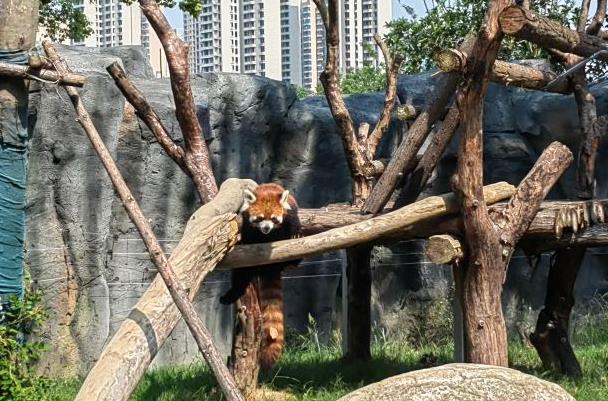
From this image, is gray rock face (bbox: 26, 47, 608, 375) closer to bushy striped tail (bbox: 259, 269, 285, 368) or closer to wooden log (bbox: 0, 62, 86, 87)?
bushy striped tail (bbox: 259, 269, 285, 368)

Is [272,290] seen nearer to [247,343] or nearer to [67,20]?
[247,343]

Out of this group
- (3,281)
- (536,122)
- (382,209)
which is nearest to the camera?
(3,281)

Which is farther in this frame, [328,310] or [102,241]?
[328,310]

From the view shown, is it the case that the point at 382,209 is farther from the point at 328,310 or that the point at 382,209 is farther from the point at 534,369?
the point at 328,310

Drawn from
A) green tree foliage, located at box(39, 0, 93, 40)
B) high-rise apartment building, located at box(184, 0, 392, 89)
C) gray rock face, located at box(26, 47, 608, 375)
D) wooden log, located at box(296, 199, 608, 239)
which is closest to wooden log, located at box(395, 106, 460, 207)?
wooden log, located at box(296, 199, 608, 239)

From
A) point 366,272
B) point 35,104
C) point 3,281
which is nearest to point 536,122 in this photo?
point 366,272

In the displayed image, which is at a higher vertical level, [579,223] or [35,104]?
[35,104]

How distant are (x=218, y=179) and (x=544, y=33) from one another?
5.58 metres

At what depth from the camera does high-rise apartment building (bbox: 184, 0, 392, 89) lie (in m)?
43.5

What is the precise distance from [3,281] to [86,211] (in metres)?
3.44

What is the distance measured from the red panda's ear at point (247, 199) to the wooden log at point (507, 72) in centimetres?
180

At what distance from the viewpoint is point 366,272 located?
8.50 metres

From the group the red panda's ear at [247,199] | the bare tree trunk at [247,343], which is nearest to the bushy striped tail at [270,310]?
the bare tree trunk at [247,343]

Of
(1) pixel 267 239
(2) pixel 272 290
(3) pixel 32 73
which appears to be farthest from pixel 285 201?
(3) pixel 32 73
